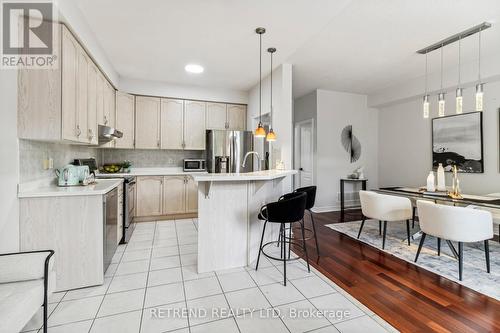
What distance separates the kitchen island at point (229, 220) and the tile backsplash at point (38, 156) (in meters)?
1.55

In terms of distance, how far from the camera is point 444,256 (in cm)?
286

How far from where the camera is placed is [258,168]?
4.57 metres

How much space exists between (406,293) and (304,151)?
4.08 metres

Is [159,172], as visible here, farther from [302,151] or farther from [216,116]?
[302,151]

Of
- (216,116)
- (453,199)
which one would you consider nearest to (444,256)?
(453,199)

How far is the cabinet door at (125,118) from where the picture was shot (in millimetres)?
4344

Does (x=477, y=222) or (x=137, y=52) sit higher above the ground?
(x=137, y=52)

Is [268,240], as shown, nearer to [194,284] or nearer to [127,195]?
[194,284]

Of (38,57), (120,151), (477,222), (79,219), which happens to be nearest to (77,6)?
(38,57)

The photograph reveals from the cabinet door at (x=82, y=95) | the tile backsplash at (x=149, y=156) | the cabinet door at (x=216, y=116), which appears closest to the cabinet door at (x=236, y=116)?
the cabinet door at (x=216, y=116)

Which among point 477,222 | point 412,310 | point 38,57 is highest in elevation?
point 38,57

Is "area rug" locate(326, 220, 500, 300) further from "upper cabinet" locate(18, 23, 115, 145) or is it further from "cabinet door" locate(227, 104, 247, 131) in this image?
"upper cabinet" locate(18, 23, 115, 145)

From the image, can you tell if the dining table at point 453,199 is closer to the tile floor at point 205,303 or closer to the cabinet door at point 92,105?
the tile floor at point 205,303

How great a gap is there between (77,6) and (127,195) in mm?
2289
